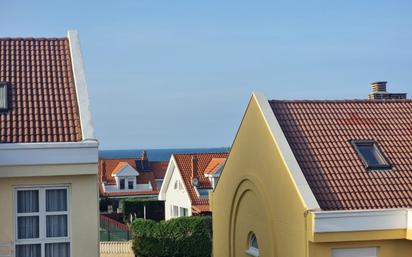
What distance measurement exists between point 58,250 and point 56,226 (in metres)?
0.54

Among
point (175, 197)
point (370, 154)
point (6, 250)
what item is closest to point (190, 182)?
point (175, 197)

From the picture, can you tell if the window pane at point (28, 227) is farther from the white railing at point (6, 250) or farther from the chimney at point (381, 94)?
the chimney at point (381, 94)

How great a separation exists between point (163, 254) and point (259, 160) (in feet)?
57.5

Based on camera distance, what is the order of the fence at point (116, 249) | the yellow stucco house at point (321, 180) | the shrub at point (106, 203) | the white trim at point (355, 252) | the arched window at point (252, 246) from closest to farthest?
the yellow stucco house at point (321, 180)
the white trim at point (355, 252)
the arched window at point (252, 246)
the fence at point (116, 249)
the shrub at point (106, 203)

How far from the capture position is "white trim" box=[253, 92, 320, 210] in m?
13.5

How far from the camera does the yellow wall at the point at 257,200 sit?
14391 millimetres

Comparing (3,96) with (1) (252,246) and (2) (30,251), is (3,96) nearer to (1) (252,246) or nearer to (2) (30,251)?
(2) (30,251)

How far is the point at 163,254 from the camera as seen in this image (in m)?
32.8

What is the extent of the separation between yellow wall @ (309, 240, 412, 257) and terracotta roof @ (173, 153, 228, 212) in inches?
1047

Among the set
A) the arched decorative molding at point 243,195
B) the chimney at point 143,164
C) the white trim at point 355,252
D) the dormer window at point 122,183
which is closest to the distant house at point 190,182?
the dormer window at point 122,183

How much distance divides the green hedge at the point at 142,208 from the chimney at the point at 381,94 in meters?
31.2

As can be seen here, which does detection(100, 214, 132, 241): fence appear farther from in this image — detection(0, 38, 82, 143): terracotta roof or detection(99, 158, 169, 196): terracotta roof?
detection(99, 158, 169, 196): terracotta roof

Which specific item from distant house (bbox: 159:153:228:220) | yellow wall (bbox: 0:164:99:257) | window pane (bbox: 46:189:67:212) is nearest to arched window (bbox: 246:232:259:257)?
yellow wall (bbox: 0:164:99:257)

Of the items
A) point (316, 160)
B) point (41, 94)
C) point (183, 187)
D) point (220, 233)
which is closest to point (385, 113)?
point (316, 160)
